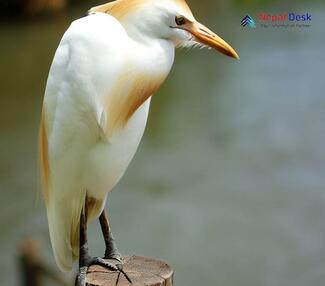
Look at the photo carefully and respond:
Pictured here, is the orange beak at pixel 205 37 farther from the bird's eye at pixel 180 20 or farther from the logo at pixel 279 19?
the logo at pixel 279 19

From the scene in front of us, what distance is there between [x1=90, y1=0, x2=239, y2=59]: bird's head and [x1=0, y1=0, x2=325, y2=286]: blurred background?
7.27 feet

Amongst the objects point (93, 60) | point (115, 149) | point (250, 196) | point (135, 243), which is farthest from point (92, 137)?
point (250, 196)

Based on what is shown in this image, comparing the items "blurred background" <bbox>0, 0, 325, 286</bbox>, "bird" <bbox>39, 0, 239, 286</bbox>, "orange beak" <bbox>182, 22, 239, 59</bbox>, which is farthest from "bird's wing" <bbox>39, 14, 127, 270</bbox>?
"blurred background" <bbox>0, 0, 325, 286</bbox>

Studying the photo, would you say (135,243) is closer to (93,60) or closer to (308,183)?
(308,183)

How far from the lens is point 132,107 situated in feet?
3.98

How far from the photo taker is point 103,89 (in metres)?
1.19

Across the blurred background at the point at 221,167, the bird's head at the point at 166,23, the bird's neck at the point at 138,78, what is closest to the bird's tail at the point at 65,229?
the bird's neck at the point at 138,78

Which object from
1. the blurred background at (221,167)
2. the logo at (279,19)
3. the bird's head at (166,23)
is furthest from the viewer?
the blurred background at (221,167)

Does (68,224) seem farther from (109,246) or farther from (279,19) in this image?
(279,19)

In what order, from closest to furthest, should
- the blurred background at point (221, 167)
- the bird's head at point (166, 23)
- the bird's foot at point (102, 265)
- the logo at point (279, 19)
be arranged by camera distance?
the bird's head at point (166, 23) → the bird's foot at point (102, 265) → the logo at point (279, 19) → the blurred background at point (221, 167)

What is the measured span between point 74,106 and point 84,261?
0.31 metres

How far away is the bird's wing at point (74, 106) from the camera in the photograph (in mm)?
1160

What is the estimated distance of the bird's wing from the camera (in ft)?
3.81

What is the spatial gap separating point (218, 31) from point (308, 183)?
286 cm
